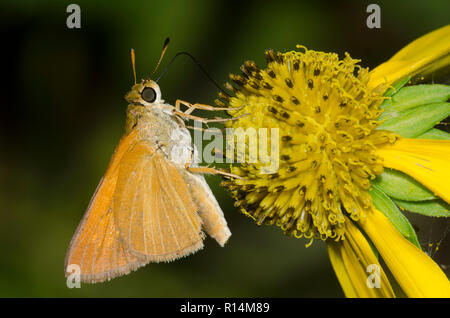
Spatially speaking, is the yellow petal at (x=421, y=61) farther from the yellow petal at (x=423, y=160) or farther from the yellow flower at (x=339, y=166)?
the yellow petal at (x=423, y=160)

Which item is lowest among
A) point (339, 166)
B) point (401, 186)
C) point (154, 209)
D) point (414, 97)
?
point (154, 209)

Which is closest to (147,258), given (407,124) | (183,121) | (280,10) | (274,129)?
(183,121)

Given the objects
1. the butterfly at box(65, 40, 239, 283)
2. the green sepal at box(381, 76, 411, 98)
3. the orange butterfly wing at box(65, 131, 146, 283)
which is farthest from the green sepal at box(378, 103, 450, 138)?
the orange butterfly wing at box(65, 131, 146, 283)

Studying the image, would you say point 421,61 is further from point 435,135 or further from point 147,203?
point 147,203

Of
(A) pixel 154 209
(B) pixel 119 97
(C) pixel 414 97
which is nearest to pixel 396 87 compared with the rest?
(C) pixel 414 97

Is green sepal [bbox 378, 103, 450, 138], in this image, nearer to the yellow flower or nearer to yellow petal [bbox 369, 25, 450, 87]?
the yellow flower

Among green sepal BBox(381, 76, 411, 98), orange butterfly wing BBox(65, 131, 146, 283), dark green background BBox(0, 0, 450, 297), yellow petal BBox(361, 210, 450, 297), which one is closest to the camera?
yellow petal BBox(361, 210, 450, 297)
